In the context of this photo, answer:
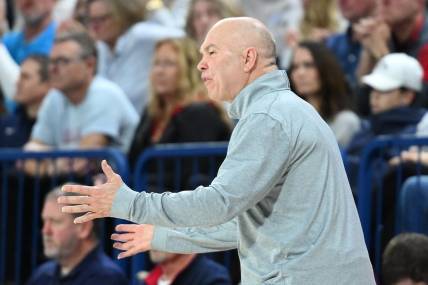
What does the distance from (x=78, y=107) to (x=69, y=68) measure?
321 mm

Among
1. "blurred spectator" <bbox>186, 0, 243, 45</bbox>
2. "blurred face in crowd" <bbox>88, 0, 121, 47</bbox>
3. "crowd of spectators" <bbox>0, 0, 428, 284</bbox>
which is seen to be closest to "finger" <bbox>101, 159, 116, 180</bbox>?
"crowd of spectators" <bbox>0, 0, 428, 284</bbox>

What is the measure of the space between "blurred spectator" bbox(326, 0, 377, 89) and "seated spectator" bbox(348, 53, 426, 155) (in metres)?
0.98

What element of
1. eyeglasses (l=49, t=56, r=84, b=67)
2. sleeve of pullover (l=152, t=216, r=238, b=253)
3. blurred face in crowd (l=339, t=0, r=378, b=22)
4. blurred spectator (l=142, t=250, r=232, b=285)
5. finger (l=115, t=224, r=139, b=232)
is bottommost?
blurred spectator (l=142, t=250, r=232, b=285)

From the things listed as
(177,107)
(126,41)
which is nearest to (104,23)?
(126,41)

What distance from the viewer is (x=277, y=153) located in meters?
4.56

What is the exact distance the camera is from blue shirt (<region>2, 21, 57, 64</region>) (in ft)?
33.9

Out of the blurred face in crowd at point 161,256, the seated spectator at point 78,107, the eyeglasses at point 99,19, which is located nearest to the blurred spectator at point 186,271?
the blurred face in crowd at point 161,256

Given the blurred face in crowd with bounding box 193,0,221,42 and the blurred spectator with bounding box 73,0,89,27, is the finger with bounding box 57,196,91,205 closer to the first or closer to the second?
the blurred face in crowd with bounding box 193,0,221,42

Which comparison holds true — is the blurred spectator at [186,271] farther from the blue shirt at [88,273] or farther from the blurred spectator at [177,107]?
the blurred spectator at [177,107]

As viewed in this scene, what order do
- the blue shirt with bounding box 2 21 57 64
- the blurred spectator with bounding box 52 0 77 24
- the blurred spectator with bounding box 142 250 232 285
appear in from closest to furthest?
the blurred spectator with bounding box 142 250 232 285, the blue shirt with bounding box 2 21 57 64, the blurred spectator with bounding box 52 0 77 24

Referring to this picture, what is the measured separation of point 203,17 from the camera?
31.4 feet

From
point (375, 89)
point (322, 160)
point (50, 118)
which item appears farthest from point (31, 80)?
→ point (322, 160)

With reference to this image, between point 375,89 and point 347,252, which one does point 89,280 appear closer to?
point 375,89

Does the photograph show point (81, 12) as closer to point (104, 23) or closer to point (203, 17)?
point (104, 23)
